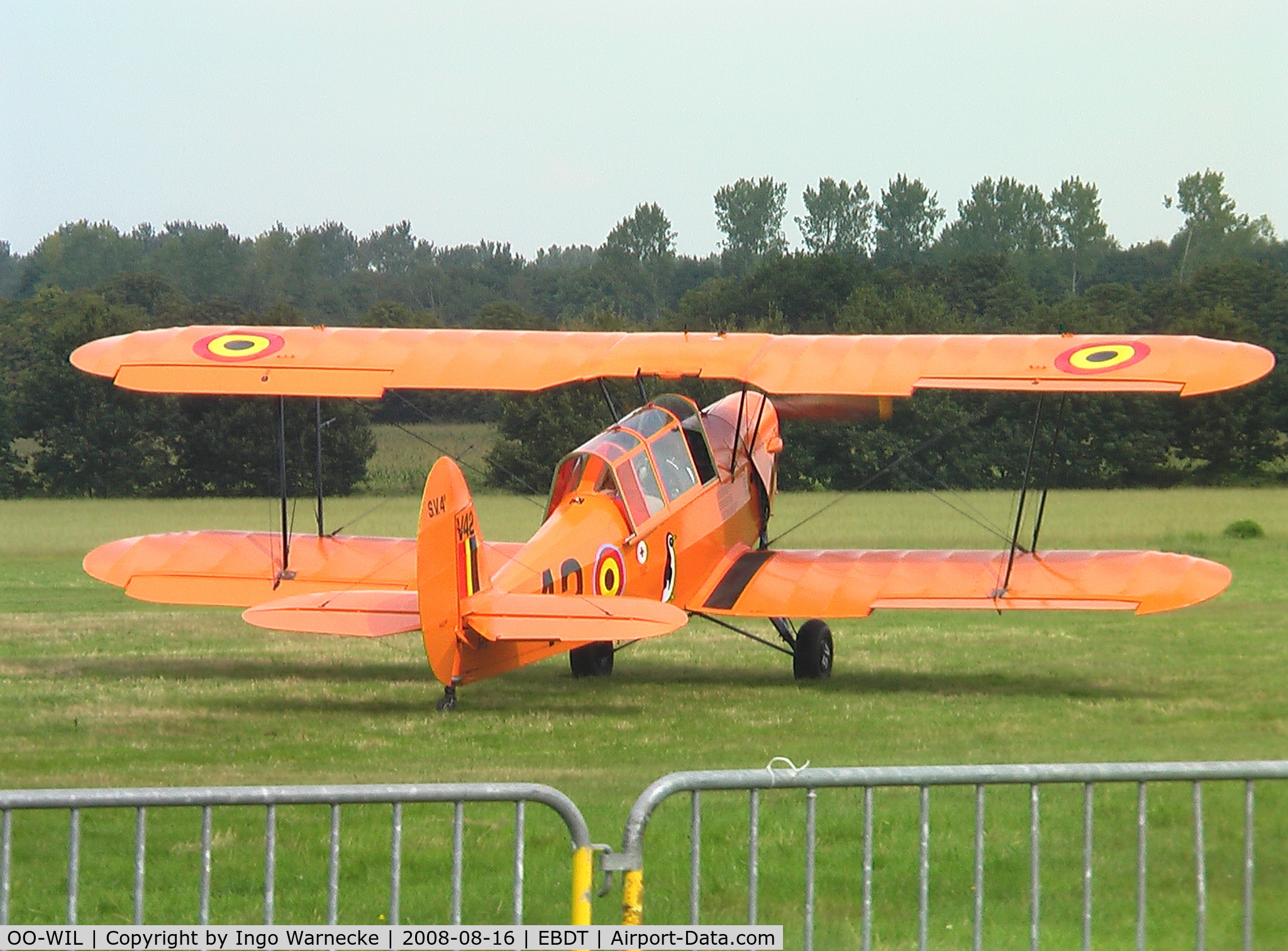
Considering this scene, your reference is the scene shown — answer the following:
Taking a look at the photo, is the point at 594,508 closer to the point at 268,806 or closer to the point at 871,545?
the point at 268,806

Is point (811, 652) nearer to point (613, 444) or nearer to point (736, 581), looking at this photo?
point (736, 581)

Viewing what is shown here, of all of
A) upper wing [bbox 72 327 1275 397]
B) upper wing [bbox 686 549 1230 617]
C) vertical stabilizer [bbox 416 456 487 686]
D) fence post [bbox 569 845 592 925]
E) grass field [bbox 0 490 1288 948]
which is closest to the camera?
fence post [bbox 569 845 592 925]

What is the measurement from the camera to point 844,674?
12148mm

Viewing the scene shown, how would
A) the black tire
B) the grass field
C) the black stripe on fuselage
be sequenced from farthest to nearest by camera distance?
1. the black tire
2. the black stripe on fuselage
3. the grass field

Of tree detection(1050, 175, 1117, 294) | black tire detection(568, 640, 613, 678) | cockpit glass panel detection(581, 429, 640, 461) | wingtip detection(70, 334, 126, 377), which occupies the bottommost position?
black tire detection(568, 640, 613, 678)

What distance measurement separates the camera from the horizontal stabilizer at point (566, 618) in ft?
29.3

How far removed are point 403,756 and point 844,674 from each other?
4591 millimetres

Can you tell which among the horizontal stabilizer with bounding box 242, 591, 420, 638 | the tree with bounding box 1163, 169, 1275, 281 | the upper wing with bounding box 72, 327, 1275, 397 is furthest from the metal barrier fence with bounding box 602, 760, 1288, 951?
the tree with bounding box 1163, 169, 1275, 281

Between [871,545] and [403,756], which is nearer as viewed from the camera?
[403,756]

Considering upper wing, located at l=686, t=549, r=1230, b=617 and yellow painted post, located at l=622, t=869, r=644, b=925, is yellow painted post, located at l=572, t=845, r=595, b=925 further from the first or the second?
upper wing, located at l=686, t=549, r=1230, b=617

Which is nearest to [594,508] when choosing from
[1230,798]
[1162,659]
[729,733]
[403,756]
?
[729,733]

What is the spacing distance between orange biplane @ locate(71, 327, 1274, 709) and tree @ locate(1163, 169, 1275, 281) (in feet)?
98.6

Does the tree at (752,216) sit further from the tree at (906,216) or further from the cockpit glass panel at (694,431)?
the cockpit glass panel at (694,431)

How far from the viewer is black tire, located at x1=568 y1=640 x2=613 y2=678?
1193 centimetres
